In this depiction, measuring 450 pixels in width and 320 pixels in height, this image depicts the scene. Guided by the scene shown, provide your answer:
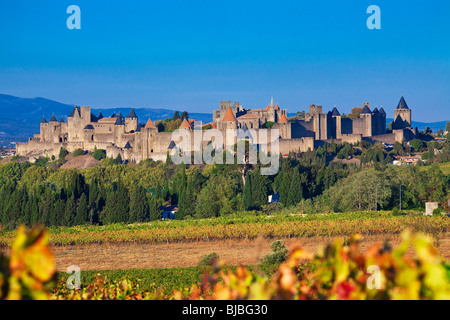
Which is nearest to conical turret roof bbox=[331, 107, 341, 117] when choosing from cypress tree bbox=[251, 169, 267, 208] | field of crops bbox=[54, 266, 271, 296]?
cypress tree bbox=[251, 169, 267, 208]

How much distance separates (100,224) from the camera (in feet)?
116

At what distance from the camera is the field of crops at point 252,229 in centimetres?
2673

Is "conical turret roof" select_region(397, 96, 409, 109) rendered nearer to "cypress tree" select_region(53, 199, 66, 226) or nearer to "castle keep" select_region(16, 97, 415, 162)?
"castle keep" select_region(16, 97, 415, 162)

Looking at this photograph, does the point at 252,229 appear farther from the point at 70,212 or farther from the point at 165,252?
the point at 70,212

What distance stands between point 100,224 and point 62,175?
15.6 meters

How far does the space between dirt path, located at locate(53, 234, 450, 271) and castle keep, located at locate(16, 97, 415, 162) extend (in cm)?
2609

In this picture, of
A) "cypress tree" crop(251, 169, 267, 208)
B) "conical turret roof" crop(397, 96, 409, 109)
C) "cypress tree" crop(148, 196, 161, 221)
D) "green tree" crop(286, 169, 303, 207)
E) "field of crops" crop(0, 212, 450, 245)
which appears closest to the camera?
"field of crops" crop(0, 212, 450, 245)

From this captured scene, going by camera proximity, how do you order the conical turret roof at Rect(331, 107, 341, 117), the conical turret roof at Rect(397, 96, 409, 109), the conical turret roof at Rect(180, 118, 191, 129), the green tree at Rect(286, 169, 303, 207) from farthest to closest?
the conical turret roof at Rect(397, 96, 409, 109), the conical turret roof at Rect(331, 107, 341, 117), the conical turret roof at Rect(180, 118, 191, 129), the green tree at Rect(286, 169, 303, 207)

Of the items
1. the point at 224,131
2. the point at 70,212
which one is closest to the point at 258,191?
the point at 70,212

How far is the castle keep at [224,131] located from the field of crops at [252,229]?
2241 centimetres

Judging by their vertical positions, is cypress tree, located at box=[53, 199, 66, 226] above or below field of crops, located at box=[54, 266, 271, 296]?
above

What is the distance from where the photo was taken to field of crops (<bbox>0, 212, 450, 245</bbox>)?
26734mm
